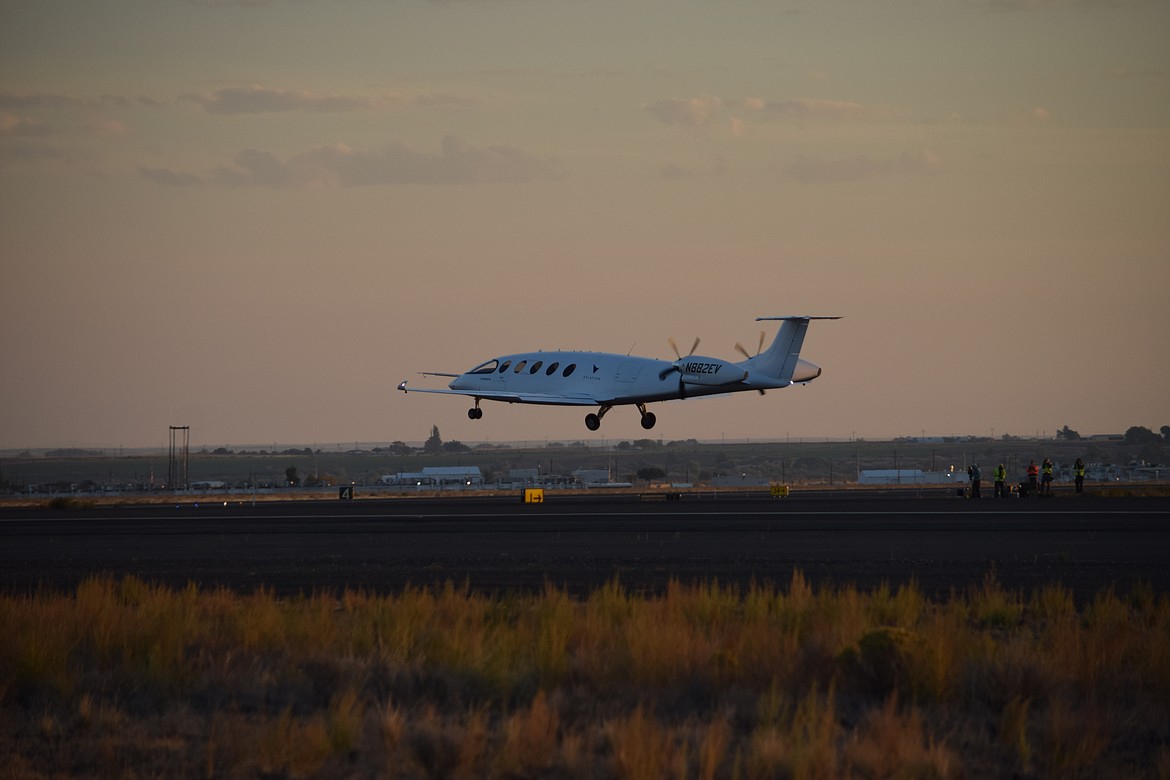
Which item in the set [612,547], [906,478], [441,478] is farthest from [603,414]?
[441,478]

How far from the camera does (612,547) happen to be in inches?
1278

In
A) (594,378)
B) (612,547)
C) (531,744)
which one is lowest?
(531,744)

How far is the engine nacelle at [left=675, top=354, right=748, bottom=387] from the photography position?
55.5m

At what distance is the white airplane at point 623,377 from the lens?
56000 mm

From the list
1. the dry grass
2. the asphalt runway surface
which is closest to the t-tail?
the asphalt runway surface

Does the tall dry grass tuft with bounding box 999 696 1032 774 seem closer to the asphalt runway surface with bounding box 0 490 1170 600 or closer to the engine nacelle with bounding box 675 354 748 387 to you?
the asphalt runway surface with bounding box 0 490 1170 600

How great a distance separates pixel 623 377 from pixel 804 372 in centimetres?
748

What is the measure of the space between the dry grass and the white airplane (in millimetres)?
35285

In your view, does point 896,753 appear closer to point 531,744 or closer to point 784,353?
point 531,744

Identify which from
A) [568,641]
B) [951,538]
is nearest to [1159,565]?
[951,538]

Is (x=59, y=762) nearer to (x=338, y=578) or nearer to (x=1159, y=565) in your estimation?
(x=338, y=578)

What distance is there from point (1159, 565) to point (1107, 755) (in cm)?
1632

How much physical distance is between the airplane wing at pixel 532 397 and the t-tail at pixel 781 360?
6.97 meters

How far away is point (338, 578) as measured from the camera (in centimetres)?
2659
